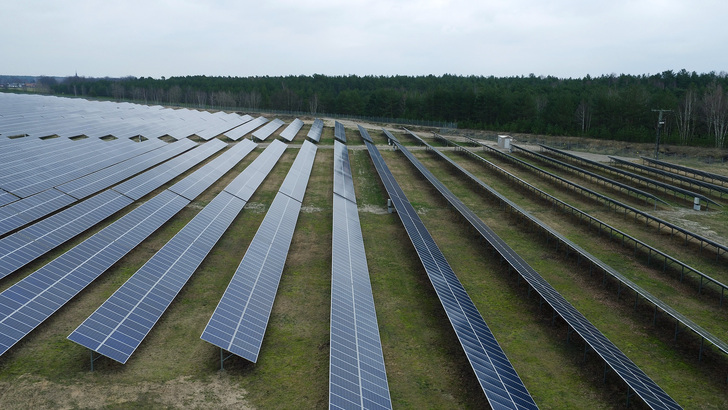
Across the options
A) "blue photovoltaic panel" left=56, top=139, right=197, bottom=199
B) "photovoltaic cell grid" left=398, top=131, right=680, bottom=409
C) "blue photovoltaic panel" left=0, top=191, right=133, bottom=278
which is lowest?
"photovoltaic cell grid" left=398, top=131, right=680, bottom=409

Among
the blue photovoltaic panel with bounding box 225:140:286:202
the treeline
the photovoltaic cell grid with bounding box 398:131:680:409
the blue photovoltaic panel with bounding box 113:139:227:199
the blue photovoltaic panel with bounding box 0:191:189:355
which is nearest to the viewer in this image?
the photovoltaic cell grid with bounding box 398:131:680:409

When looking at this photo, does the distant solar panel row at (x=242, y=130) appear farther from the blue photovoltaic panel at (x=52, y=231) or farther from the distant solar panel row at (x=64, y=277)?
the distant solar panel row at (x=64, y=277)

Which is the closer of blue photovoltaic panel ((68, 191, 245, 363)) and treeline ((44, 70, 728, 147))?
blue photovoltaic panel ((68, 191, 245, 363))

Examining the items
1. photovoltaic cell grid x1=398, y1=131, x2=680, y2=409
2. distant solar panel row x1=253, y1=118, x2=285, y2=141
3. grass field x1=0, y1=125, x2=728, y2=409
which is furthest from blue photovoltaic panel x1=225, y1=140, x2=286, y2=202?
photovoltaic cell grid x1=398, y1=131, x2=680, y2=409

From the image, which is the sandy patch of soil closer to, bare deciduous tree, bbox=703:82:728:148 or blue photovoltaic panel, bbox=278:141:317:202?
blue photovoltaic panel, bbox=278:141:317:202

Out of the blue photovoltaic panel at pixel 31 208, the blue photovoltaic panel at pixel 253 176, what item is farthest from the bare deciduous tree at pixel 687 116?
the blue photovoltaic panel at pixel 31 208
